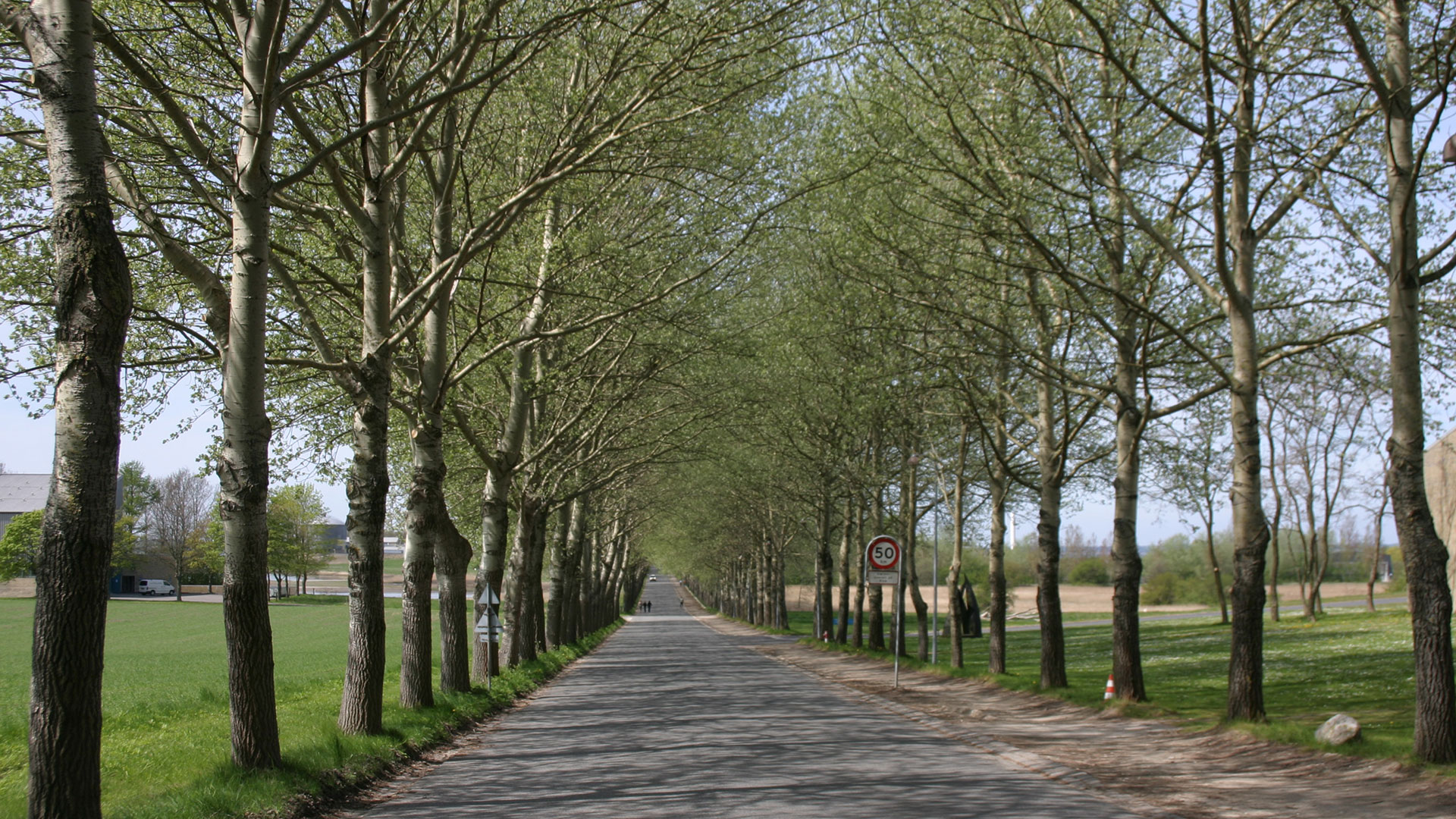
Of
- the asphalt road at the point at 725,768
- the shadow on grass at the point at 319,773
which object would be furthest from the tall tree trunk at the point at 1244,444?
the shadow on grass at the point at 319,773

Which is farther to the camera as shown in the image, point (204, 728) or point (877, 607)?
point (877, 607)

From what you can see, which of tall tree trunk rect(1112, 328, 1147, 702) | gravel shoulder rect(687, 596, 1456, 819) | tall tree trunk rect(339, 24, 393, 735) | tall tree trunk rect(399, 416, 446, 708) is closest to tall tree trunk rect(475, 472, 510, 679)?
tall tree trunk rect(399, 416, 446, 708)

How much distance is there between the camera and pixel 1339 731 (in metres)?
10.6

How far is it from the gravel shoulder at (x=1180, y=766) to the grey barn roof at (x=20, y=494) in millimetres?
113141

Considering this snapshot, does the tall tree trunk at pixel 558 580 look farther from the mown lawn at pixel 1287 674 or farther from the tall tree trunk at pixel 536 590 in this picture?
the mown lawn at pixel 1287 674

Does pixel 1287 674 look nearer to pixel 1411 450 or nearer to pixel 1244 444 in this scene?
pixel 1244 444

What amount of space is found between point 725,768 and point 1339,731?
19.4ft

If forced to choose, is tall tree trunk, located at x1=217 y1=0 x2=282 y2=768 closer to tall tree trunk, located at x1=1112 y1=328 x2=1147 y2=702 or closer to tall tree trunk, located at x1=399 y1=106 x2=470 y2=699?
tall tree trunk, located at x1=399 y1=106 x2=470 y2=699

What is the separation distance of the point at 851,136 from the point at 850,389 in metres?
10.4

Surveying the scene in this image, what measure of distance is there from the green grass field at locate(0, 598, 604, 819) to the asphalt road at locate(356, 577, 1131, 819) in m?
0.79

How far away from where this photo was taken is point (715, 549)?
77.2 meters

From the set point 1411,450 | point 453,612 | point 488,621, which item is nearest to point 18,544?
point 488,621

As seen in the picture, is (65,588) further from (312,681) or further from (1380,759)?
(312,681)

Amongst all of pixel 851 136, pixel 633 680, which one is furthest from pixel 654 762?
pixel 633 680
